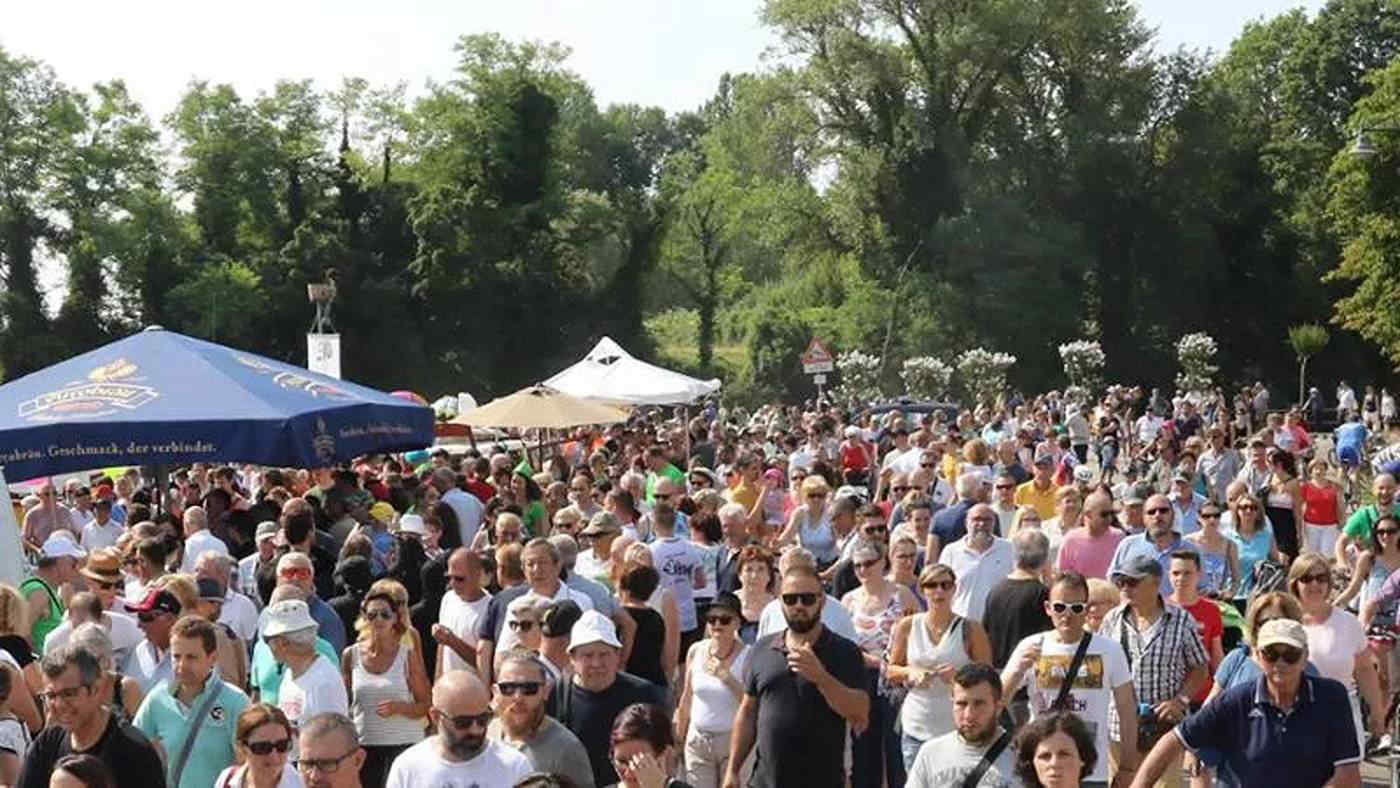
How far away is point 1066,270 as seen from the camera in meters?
57.0

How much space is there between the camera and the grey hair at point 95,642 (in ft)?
21.0

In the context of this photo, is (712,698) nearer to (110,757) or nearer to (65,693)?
(110,757)

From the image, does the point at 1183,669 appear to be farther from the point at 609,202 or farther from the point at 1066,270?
the point at 609,202

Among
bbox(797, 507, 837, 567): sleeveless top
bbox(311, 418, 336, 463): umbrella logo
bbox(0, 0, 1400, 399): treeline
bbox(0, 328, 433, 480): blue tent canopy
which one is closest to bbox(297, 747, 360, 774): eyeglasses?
bbox(0, 328, 433, 480): blue tent canopy

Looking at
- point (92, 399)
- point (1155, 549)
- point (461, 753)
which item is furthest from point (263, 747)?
point (92, 399)

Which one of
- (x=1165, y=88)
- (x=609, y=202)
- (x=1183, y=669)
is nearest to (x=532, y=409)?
(x=1183, y=669)

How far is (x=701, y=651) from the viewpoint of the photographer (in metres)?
8.05

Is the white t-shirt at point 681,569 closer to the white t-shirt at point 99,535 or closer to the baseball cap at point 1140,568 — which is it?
the baseball cap at point 1140,568

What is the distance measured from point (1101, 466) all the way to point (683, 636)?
2230 centimetres

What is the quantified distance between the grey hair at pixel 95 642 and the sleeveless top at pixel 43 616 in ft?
9.16

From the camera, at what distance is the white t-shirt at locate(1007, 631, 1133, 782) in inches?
297

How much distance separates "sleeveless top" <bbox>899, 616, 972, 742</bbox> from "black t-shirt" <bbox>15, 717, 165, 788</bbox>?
324 cm

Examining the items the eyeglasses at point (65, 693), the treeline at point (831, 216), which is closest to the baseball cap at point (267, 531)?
the eyeglasses at point (65, 693)

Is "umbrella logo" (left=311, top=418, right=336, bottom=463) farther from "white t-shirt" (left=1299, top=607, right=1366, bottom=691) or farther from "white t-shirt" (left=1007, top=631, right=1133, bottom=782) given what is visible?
"white t-shirt" (left=1299, top=607, right=1366, bottom=691)
